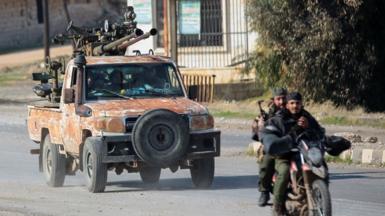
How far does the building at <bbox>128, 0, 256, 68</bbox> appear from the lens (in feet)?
104

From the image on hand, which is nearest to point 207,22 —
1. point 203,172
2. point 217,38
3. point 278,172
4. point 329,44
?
point 217,38

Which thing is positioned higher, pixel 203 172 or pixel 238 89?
pixel 203 172

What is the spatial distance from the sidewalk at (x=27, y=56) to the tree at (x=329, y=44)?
2048 cm

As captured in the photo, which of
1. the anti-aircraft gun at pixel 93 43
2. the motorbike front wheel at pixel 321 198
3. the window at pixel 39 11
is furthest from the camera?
the window at pixel 39 11

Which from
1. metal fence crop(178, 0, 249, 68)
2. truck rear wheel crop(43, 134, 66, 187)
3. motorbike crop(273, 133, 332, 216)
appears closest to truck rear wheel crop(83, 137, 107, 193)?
truck rear wheel crop(43, 134, 66, 187)

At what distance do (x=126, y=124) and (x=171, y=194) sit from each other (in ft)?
3.65

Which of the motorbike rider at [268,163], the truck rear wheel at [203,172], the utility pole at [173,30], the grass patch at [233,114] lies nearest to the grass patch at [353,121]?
the grass patch at [233,114]

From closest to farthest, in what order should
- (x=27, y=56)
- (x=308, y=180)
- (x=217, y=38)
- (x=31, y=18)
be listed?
(x=308, y=180), (x=217, y=38), (x=27, y=56), (x=31, y=18)

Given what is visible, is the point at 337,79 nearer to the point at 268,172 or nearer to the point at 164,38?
the point at 164,38

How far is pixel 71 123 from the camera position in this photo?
51.4ft

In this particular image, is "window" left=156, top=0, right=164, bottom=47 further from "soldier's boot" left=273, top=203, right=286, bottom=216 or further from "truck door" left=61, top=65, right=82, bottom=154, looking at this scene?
"soldier's boot" left=273, top=203, right=286, bottom=216

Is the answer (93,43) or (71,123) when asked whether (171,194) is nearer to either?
(71,123)

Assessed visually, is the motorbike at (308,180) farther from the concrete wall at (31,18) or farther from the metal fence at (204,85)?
the concrete wall at (31,18)

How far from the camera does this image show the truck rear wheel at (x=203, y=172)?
15.3 m
